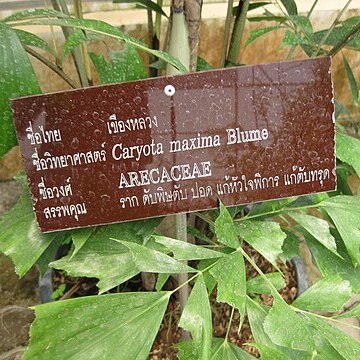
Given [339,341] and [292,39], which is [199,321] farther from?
[292,39]

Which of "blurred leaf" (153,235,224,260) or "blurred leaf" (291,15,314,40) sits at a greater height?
"blurred leaf" (291,15,314,40)

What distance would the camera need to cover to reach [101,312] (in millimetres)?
421

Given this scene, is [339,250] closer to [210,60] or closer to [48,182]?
[48,182]

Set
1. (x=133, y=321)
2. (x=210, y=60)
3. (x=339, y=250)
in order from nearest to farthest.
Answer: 1. (x=133, y=321)
2. (x=339, y=250)
3. (x=210, y=60)

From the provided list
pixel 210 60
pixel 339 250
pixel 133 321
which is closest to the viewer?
pixel 133 321

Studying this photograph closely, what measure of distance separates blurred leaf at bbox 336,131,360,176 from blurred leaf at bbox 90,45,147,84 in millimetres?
205

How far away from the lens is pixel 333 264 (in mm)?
533

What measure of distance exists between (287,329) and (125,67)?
0.86 ft

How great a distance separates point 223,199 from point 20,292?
50 centimetres

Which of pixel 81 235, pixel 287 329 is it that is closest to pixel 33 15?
pixel 81 235

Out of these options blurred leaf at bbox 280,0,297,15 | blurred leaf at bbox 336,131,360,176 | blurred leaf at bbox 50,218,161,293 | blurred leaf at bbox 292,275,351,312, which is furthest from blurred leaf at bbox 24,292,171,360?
blurred leaf at bbox 280,0,297,15

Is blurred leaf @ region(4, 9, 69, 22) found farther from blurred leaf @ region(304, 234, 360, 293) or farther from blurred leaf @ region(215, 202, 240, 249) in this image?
blurred leaf @ region(304, 234, 360, 293)

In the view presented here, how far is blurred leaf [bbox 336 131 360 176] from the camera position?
1.73 feet

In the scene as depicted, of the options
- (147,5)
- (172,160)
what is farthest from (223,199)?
(147,5)
